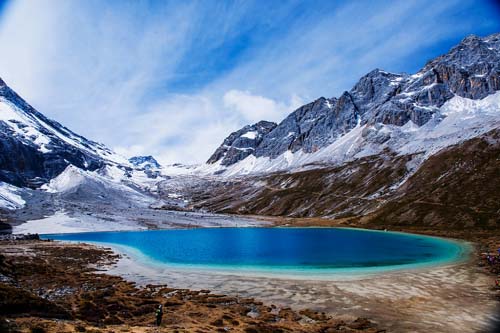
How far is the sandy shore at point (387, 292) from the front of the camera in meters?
36.7

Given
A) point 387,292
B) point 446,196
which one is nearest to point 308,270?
point 387,292

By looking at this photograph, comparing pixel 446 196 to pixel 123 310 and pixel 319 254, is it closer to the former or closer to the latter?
pixel 319 254

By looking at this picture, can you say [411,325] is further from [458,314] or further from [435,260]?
[435,260]

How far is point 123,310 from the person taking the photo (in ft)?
131

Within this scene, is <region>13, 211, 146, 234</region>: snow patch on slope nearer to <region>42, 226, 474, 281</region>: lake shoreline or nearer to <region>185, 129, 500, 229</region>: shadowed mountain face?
<region>42, 226, 474, 281</region>: lake shoreline

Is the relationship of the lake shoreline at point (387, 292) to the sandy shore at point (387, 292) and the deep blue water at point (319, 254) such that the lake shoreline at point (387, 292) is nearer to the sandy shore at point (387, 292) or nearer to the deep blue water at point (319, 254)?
the sandy shore at point (387, 292)

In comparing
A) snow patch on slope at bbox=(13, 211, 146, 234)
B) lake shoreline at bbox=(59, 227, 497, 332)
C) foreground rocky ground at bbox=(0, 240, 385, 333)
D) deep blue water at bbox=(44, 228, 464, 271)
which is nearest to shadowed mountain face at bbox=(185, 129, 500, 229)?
deep blue water at bbox=(44, 228, 464, 271)

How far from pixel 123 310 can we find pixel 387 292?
113ft

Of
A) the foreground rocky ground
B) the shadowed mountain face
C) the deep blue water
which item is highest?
the shadowed mountain face

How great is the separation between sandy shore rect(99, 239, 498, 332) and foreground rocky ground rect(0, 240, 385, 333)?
10.4 feet

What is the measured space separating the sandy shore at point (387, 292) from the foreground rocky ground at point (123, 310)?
3156 millimetres

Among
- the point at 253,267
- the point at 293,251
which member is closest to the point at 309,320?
the point at 253,267

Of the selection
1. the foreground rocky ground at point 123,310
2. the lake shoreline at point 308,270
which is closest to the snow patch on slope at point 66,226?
the lake shoreline at point 308,270

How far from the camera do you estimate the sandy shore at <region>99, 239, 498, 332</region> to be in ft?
120
